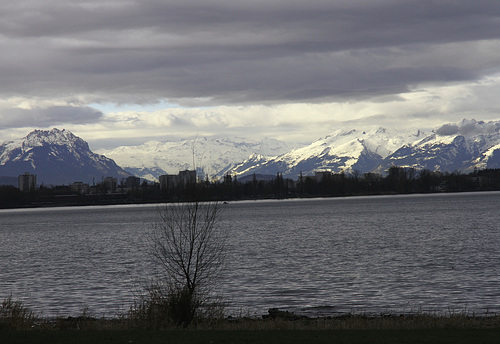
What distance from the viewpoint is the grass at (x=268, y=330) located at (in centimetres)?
2762

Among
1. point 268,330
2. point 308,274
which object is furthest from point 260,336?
point 308,274

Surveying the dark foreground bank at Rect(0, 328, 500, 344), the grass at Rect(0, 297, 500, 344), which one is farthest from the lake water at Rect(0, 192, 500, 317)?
the dark foreground bank at Rect(0, 328, 500, 344)

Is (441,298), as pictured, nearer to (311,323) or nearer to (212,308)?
(311,323)

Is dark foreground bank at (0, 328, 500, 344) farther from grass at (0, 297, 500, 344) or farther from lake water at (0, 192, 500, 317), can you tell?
lake water at (0, 192, 500, 317)

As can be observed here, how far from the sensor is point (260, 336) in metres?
28.9

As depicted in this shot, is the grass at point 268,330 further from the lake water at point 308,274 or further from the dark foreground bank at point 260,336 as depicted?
the lake water at point 308,274

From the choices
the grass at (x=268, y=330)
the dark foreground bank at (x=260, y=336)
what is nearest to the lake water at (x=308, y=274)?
the grass at (x=268, y=330)

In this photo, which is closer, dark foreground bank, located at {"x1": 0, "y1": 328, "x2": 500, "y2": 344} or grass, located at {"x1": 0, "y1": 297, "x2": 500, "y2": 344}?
dark foreground bank, located at {"x1": 0, "y1": 328, "x2": 500, "y2": 344}

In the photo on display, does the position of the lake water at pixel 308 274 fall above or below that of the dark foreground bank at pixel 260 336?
below

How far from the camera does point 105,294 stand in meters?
52.8

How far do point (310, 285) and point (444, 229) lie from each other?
6911 cm

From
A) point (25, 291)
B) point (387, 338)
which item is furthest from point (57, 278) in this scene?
point (387, 338)

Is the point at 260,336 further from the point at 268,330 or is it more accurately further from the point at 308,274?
the point at 308,274

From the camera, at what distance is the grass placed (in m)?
27.6
